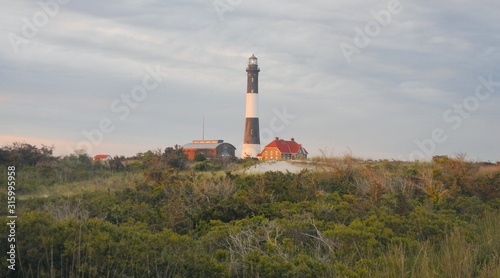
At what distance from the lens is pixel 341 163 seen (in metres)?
19.2

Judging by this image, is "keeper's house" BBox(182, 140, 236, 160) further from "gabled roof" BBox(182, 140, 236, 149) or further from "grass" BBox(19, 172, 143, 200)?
"grass" BBox(19, 172, 143, 200)

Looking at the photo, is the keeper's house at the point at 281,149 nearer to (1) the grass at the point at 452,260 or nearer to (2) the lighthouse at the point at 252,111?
(2) the lighthouse at the point at 252,111

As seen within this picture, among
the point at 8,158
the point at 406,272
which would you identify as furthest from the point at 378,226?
the point at 8,158

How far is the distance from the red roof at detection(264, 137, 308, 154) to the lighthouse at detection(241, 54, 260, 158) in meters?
1.58

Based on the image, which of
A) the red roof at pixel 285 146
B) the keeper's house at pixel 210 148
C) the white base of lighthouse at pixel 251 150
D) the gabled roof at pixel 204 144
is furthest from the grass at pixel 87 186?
the gabled roof at pixel 204 144

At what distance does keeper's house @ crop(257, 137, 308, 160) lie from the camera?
5178 cm

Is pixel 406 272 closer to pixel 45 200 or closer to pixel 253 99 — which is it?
pixel 45 200

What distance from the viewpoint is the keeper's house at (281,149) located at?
51781 mm

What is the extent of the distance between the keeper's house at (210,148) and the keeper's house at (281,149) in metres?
3.28

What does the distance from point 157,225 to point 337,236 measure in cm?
401

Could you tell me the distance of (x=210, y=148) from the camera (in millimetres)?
53438

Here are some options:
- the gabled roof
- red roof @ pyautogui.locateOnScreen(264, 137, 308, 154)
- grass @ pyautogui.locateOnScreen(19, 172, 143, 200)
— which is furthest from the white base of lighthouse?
grass @ pyautogui.locateOnScreen(19, 172, 143, 200)

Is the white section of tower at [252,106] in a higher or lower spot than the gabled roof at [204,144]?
higher

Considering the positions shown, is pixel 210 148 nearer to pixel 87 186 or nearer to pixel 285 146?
pixel 285 146
